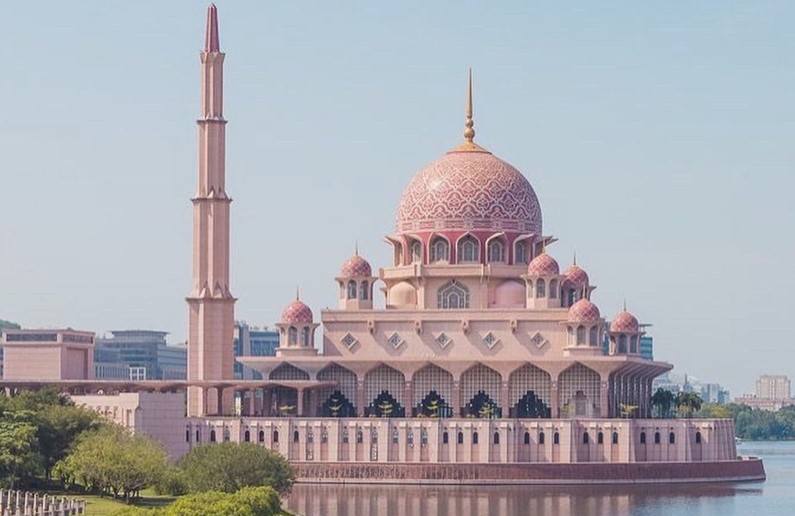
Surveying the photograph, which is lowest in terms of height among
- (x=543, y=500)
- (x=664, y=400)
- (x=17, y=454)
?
(x=543, y=500)

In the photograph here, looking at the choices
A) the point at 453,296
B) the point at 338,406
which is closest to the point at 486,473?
the point at 338,406

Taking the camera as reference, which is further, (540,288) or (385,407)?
(540,288)

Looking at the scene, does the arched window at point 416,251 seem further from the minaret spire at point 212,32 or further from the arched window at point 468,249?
the minaret spire at point 212,32

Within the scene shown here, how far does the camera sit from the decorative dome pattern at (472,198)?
117m

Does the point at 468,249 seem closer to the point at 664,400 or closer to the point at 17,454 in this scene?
the point at 664,400

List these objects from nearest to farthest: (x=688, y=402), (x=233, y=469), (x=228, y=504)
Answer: (x=228, y=504) < (x=233, y=469) < (x=688, y=402)

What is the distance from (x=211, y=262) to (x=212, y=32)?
12.2 m

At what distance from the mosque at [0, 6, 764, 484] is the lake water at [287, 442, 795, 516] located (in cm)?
257

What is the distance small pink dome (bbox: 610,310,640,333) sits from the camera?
112188mm

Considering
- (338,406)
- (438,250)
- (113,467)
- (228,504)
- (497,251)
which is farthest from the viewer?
(438,250)

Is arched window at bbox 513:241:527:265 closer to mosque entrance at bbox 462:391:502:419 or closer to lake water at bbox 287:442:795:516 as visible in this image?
mosque entrance at bbox 462:391:502:419

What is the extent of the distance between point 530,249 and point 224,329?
61.3ft

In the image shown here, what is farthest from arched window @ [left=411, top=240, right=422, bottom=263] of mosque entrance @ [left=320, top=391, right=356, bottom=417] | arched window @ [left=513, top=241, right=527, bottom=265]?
mosque entrance @ [left=320, top=391, right=356, bottom=417]

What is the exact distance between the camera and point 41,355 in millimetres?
110312
